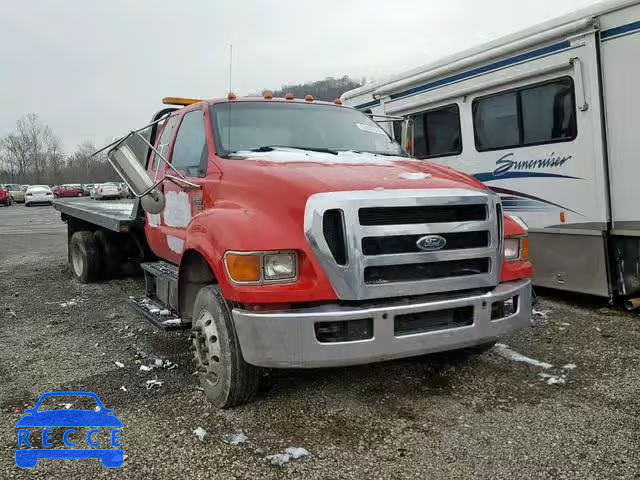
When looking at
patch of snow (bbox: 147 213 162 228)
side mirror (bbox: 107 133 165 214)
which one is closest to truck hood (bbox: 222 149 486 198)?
side mirror (bbox: 107 133 165 214)

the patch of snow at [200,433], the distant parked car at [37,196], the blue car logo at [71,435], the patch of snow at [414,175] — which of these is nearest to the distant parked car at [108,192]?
the distant parked car at [37,196]

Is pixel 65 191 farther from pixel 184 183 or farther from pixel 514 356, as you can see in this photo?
pixel 514 356

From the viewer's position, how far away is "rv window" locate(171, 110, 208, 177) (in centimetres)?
464

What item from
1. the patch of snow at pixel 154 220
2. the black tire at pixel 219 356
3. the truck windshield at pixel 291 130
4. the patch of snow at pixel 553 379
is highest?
the truck windshield at pixel 291 130

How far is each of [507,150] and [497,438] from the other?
14.3 feet

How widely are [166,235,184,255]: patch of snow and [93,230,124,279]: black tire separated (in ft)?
11.2

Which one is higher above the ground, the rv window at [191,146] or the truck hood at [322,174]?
the rv window at [191,146]

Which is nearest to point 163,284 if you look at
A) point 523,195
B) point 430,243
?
point 430,243

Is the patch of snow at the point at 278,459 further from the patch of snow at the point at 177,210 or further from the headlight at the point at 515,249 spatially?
the patch of snow at the point at 177,210

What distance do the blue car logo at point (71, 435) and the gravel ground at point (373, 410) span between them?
0.21ft

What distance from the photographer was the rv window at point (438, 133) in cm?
756

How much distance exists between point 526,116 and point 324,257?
14.0 feet

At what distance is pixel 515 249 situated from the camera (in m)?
4.13

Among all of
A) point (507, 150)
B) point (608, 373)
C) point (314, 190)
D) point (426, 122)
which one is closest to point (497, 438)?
point (608, 373)
